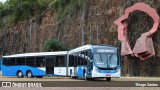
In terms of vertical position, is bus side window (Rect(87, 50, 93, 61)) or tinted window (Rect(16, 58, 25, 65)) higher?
bus side window (Rect(87, 50, 93, 61))

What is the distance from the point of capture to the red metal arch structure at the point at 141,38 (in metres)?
43.1

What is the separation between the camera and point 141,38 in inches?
1706

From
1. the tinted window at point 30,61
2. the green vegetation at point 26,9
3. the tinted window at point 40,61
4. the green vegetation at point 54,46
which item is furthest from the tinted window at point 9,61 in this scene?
the green vegetation at point 26,9

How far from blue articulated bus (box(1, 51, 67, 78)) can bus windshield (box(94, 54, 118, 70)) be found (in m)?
6.04

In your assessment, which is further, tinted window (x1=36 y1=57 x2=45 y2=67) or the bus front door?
tinted window (x1=36 y1=57 x2=45 y2=67)

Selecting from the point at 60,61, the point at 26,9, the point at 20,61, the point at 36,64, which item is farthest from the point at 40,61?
the point at 26,9

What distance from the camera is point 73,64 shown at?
3312 cm

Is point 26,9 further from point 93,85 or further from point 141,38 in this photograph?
point 93,85

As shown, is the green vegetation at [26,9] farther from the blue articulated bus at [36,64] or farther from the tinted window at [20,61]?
the tinted window at [20,61]

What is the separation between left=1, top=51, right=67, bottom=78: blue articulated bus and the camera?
35.0 metres

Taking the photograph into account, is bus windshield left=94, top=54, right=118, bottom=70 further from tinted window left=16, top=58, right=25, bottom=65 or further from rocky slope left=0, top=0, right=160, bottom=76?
rocky slope left=0, top=0, right=160, bottom=76

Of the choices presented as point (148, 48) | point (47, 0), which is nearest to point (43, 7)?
point (47, 0)

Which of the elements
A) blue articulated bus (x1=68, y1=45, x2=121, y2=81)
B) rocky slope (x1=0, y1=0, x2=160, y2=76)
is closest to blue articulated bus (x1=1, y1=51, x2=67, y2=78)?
blue articulated bus (x1=68, y1=45, x2=121, y2=81)

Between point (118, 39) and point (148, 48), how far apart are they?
223 inches
